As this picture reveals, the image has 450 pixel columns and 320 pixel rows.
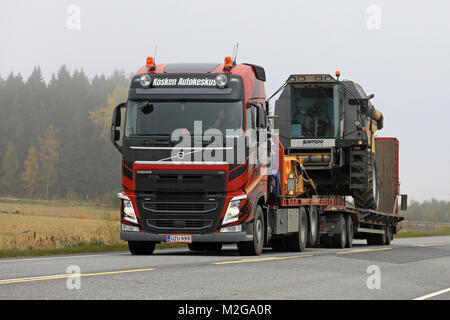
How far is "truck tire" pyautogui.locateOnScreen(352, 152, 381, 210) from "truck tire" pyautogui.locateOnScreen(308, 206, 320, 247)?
2233 mm

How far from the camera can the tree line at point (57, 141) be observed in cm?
11944

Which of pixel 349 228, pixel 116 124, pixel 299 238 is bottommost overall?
pixel 349 228

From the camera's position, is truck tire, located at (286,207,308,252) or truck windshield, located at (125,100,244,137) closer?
truck windshield, located at (125,100,244,137)

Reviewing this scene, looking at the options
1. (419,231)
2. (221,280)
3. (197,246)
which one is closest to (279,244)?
(197,246)

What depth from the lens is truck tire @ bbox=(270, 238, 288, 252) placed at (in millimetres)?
20797

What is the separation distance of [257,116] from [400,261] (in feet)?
14.4

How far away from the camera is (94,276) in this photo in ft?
35.7

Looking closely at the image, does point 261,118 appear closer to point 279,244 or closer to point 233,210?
point 233,210

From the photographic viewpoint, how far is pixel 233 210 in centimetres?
1608

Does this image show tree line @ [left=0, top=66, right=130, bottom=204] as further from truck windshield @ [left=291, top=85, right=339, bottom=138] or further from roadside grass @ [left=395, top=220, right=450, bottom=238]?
truck windshield @ [left=291, top=85, right=339, bottom=138]

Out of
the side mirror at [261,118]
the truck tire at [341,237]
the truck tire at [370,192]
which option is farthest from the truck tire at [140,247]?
the truck tire at [370,192]

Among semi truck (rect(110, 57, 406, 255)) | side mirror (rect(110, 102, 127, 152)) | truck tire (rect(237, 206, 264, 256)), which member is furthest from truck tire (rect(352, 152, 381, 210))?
side mirror (rect(110, 102, 127, 152))

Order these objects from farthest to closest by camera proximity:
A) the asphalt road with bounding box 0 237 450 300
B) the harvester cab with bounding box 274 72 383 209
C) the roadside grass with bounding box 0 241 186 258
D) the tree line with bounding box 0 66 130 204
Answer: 1. the tree line with bounding box 0 66 130 204
2. the harvester cab with bounding box 274 72 383 209
3. the roadside grass with bounding box 0 241 186 258
4. the asphalt road with bounding box 0 237 450 300

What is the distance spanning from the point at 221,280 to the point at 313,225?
11739 mm
